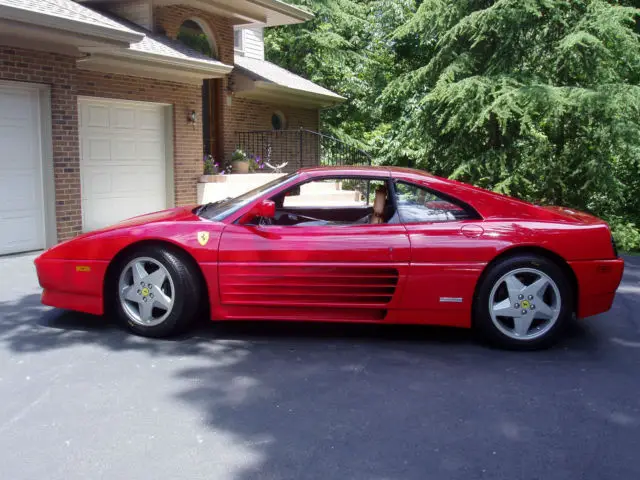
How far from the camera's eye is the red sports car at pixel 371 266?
507 centimetres

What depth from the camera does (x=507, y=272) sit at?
16.6 feet

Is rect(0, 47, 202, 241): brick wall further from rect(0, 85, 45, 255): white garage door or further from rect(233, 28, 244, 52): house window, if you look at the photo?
rect(233, 28, 244, 52): house window

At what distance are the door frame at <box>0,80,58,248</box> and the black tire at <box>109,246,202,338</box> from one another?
5.38 meters

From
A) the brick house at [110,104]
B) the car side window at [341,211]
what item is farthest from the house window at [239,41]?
the car side window at [341,211]

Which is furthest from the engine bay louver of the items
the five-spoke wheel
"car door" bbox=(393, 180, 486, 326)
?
the five-spoke wheel

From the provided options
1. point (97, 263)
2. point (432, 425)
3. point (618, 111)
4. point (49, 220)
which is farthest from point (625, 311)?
point (49, 220)

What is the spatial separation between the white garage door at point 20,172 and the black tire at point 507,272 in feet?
23.6

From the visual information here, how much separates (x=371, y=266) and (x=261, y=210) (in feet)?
3.13

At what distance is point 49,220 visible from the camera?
10.2 meters

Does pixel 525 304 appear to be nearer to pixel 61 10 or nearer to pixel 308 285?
pixel 308 285

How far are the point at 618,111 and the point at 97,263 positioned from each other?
9732 millimetres

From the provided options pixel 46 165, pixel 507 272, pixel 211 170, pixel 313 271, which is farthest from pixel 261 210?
pixel 211 170

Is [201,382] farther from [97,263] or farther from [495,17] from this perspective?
[495,17]

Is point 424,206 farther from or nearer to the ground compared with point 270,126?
nearer to the ground
